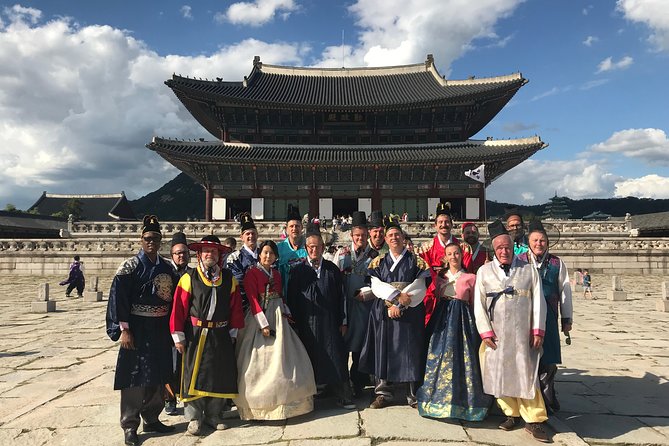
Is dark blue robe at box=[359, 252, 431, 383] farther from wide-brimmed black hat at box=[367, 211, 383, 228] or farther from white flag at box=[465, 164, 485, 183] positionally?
white flag at box=[465, 164, 485, 183]

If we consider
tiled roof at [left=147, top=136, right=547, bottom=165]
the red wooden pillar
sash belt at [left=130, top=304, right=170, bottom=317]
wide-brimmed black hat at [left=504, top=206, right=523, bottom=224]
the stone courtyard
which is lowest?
the stone courtyard

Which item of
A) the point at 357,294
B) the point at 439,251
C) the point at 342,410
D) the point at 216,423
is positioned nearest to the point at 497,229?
the point at 439,251

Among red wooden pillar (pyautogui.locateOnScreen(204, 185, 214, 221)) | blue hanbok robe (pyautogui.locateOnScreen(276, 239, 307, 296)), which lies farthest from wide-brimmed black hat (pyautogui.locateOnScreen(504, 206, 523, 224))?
red wooden pillar (pyautogui.locateOnScreen(204, 185, 214, 221))

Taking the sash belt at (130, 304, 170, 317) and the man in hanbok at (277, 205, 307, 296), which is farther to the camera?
the man in hanbok at (277, 205, 307, 296)

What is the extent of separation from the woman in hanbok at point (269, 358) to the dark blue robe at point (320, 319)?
0.21 m

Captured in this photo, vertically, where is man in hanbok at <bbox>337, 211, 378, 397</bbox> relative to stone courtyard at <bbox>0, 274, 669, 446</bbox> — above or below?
above

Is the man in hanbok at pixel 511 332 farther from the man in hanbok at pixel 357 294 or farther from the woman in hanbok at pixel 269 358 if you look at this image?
the woman in hanbok at pixel 269 358

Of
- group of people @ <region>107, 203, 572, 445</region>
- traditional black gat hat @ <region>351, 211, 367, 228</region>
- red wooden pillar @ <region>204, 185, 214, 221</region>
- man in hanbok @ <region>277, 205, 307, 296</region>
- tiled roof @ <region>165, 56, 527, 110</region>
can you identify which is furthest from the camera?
red wooden pillar @ <region>204, 185, 214, 221</region>

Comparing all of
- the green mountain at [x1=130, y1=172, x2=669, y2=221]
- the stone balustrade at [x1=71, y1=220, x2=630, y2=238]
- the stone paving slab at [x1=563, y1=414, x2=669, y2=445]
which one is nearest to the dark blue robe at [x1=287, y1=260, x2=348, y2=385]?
the stone paving slab at [x1=563, y1=414, x2=669, y2=445]

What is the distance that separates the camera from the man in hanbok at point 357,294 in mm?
4581

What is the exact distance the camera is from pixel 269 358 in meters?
3.96

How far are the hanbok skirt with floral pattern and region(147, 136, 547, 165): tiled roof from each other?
21.1m

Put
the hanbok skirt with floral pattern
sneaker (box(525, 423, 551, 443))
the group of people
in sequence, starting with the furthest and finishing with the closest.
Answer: the hanbok skirt with floral pattern
the group of people
sneaker (box(525, 423, 551, 443))

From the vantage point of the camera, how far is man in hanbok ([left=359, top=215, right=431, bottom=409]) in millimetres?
4098
